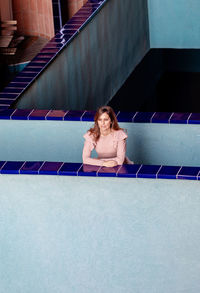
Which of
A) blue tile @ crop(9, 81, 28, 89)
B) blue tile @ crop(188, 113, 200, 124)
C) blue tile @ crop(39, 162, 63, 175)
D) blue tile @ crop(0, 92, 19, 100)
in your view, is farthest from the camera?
blue tile @ crop(9, 81, 28, 89)

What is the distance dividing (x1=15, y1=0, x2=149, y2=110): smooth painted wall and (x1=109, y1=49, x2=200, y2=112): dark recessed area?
0.15 meters

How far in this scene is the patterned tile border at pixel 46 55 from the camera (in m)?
7.67

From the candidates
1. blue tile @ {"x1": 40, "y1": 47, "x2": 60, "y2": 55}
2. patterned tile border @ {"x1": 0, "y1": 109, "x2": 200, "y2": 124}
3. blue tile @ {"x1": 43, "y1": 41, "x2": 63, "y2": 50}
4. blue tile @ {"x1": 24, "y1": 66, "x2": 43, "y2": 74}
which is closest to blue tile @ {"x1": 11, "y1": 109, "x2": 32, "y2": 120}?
patterned tile border @ {"x1": 0, "y1": 109, "x2": 200, "y2": 124}

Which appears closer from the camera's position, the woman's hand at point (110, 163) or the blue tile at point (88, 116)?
the woman's hand at point (110, 163)

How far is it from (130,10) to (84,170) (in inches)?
203

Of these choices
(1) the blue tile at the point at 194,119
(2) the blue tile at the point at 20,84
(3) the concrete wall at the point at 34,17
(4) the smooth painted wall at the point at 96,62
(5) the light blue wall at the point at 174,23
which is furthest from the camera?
(3) the concrete wall at the point at 34,17

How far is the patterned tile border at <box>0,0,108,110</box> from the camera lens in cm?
767

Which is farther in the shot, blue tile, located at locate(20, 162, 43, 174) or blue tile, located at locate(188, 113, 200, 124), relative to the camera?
blue tile, located at locate(188, 113, 200, 124)

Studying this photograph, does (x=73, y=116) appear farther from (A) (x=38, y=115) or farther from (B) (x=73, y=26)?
(B) (x=73, y=26)

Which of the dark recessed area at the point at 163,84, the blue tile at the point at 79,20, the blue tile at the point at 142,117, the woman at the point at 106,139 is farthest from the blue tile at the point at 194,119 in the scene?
the dark recessed area at the point at 163,84

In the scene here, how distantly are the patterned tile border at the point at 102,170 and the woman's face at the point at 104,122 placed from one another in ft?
1.43

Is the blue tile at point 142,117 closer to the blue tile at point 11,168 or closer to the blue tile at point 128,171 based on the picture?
the blue tile at point 128,171

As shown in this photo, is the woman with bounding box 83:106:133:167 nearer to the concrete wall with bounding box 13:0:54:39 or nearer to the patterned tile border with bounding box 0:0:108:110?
the patterned tile border with bounding box 0:0:108:110

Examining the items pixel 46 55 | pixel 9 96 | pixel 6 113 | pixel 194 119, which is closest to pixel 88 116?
pixel 6 113
